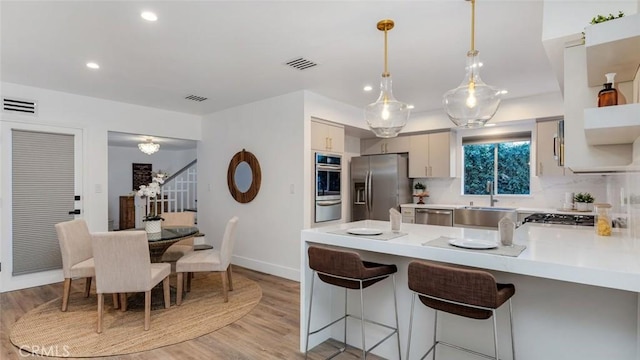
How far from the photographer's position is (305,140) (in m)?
4.32

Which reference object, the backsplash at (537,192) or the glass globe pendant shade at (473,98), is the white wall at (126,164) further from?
the glass globe pendant shade at (473,98)

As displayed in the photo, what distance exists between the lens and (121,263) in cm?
280

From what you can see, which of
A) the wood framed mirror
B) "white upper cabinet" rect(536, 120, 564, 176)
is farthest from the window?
the wood framed mirror

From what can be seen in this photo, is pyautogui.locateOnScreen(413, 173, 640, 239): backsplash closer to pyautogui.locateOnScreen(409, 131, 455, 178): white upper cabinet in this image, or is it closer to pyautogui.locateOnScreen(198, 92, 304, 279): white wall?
pyautogui.locateOnScreen(409, 131, 455, 178): white upper cabinet

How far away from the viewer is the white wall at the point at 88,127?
3.95 m

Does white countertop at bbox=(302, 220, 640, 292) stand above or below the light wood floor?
above

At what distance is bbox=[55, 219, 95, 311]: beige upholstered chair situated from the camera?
3170 mm

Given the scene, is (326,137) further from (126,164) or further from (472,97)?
(126,164)

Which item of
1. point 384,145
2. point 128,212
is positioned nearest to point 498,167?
point 384,145

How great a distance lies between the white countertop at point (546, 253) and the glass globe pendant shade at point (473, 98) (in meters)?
0.84

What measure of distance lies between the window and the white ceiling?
1.01 metres

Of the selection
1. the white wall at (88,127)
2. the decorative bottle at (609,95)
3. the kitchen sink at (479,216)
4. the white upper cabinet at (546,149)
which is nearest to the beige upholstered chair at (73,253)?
the white wall at (88,127)

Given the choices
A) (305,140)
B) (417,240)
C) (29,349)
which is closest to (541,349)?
(417,240)

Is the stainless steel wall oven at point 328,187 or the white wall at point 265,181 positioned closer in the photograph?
the white wall at point 265,181
